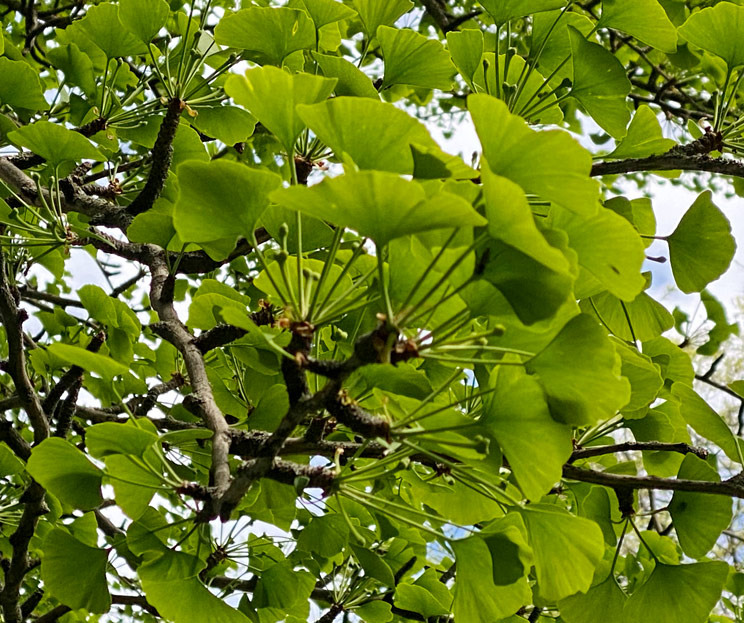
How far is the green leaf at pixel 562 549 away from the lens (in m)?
0.79

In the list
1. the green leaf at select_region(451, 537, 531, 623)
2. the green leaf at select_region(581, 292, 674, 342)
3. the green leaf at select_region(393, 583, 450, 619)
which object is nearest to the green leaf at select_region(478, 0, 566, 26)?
the green leaf at select_region(581, 292, 674, 342)

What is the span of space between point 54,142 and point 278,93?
60 cm

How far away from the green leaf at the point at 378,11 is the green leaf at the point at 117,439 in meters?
0.79

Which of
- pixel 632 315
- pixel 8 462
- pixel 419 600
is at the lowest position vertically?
pixel 419 600

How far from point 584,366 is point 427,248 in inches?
7.3

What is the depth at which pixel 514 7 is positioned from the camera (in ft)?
3.56

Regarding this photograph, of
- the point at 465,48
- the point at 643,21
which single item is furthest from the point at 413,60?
the point at 643,21

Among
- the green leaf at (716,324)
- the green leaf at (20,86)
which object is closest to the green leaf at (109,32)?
the green leaf at (20,86)

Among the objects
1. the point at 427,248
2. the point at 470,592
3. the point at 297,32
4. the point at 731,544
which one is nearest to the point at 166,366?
the point at 297,32

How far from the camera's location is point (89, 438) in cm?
77

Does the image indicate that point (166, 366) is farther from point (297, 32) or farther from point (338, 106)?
point (338, 106)

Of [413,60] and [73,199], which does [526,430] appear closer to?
[413,60]

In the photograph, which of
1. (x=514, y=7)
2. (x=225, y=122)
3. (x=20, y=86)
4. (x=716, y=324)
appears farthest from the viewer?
(x=716, y=324)

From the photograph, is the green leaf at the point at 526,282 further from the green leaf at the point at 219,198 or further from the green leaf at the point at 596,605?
the green leaf at the point at 596,605
